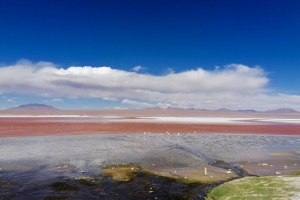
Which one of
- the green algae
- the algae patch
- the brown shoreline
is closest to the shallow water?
the green algae

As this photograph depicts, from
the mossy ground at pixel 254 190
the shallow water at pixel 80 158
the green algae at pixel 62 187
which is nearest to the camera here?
the mossy ground at pixel 254 190

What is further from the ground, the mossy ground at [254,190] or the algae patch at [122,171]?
the mossy ground at [254,190]

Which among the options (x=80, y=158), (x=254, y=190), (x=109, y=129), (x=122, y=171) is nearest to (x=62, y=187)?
(x=122, y=171)

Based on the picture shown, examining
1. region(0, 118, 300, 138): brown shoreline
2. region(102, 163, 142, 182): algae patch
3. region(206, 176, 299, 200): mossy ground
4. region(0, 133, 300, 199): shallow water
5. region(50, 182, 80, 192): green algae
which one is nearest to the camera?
region(206, 176, 299, 200): mossy ground

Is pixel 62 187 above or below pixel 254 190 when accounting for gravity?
below

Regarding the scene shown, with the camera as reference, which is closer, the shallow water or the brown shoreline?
the shallow water

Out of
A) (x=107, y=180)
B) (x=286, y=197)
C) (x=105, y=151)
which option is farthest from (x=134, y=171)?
(x=286, y=197)

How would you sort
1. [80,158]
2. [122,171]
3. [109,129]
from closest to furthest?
[122,171] → [80,158] → [109,129]

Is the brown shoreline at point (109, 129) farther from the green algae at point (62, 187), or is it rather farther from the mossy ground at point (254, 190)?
the mossy ground at point (254, 190)

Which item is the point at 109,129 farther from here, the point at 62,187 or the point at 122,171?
the point at 62,187

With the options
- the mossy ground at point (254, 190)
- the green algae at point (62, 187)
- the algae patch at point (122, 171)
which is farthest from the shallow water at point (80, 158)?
the mossy ground at point (254, 190)

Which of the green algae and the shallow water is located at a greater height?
the shallow water

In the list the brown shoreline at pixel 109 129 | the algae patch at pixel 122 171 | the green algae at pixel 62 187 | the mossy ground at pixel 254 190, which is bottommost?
the green algae at pixel 62 187

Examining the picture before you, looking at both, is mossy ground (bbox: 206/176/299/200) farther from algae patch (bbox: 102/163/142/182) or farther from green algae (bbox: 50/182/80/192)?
green algae (bbox: 50/182/80/192)
